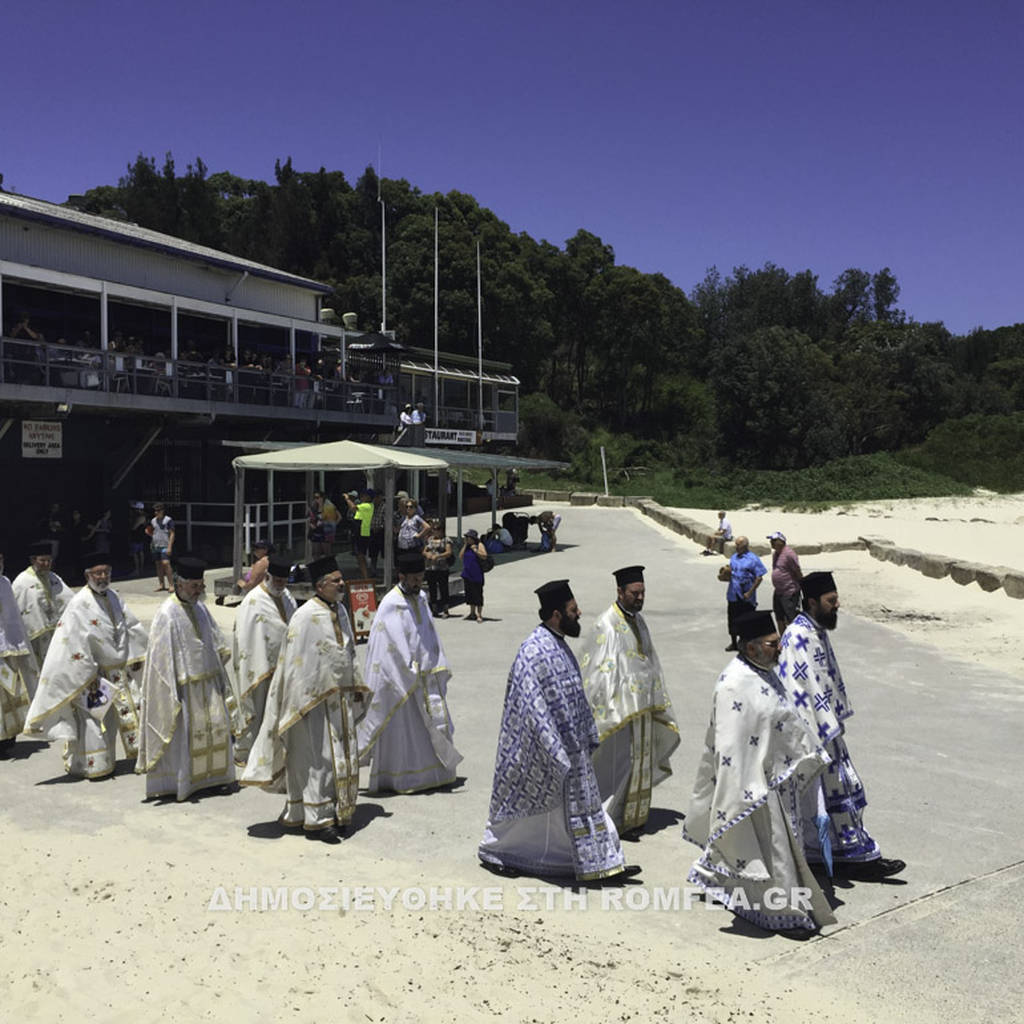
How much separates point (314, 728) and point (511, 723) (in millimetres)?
1442

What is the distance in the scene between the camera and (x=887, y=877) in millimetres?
6020

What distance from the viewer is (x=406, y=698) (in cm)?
735

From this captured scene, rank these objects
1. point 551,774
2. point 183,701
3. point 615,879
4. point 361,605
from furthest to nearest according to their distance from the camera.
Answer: point 361,605 < point 183,701 < point 615,879 < point 551,774

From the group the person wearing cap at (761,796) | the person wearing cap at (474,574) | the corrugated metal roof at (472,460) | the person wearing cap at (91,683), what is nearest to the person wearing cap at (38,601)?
the person wearing cap at (91,683)

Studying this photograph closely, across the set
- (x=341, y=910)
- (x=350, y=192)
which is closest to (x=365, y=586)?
(x=341, y=910)

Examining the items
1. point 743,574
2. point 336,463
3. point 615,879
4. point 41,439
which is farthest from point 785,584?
point 41,439

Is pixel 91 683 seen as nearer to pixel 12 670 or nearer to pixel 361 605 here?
pixel 12 670

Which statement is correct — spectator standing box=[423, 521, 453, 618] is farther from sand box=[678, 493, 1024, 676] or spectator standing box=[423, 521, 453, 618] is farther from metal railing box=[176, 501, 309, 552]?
sand box=[678, 493, 1024, 676]

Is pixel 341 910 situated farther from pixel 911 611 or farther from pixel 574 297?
pixel 574 297

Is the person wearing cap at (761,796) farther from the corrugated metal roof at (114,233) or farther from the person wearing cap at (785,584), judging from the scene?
the corrugated metal roof at (114,233)

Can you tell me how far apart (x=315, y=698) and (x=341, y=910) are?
143 cm

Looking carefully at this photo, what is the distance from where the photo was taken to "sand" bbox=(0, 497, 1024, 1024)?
4.61 meters

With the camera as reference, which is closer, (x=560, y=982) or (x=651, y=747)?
(x=560, y=982)

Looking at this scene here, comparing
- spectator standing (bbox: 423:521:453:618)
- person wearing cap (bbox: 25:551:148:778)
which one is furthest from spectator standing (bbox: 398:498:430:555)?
person wearing cap (bbox: 25:551:148:778)
